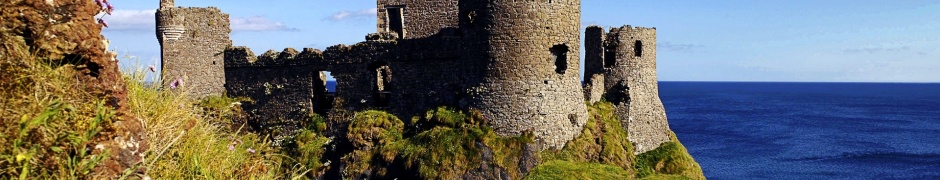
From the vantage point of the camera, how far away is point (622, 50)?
32375 mm

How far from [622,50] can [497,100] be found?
27.1ft

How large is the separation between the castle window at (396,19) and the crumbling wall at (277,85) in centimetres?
356

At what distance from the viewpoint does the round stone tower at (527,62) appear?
2553 cm

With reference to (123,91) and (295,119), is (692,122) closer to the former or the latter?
(295,119)

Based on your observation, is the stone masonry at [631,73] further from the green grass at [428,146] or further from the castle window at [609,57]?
the green grass at [428,146]

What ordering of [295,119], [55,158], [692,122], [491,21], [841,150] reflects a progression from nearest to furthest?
[55,158] < [491,21] < [295,119] < [841,150] < [692,122]

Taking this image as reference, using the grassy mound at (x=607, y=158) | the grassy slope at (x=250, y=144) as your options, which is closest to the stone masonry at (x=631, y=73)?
the grassy mound at (x=607, y=158)

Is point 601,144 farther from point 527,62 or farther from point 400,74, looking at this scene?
point 400,74

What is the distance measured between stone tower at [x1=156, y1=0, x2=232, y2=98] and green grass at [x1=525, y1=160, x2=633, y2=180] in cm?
1338

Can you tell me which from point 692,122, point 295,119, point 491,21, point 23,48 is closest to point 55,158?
point 23,48

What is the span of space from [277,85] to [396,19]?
526cm

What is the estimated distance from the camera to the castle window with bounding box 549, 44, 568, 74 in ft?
86.1

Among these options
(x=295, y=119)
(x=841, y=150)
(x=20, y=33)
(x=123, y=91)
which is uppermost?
(x=20, y=33)

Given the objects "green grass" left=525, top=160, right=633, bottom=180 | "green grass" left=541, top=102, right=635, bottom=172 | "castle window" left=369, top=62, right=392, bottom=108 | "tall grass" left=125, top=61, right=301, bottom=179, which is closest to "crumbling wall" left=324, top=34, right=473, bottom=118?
"castle window" left=369, top=62, right=392, bottom=108
